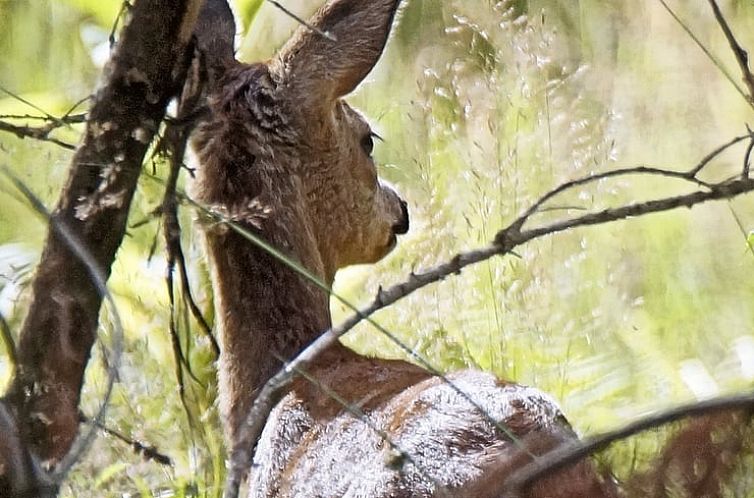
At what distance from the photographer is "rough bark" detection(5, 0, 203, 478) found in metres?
1.51

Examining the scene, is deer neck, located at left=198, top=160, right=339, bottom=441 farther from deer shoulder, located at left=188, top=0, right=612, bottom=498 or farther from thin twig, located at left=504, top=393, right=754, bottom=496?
thin twig, located at left=504, top=393, right=754, bottom=496

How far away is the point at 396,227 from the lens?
2.57m

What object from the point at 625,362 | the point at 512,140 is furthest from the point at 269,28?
the point at 625,362

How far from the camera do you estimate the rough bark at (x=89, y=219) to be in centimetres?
151

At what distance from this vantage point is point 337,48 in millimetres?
2168

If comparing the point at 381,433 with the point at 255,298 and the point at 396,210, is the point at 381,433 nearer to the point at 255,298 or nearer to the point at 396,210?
the point at 255,298

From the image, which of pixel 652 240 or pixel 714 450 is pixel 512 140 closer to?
pixel 652 240

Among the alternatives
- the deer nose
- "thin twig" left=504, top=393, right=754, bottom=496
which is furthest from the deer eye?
"thin twig" left=504, top=393, right=754, bottom=496

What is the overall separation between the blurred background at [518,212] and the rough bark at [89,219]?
64 cm

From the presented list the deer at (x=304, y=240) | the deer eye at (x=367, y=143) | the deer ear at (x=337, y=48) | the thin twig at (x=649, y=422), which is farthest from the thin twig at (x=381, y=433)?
the deer eye at (x=367, y=143)

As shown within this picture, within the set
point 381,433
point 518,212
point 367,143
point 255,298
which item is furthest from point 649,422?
point 518,212

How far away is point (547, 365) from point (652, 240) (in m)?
0.87

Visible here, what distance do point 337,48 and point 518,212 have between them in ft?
3.16

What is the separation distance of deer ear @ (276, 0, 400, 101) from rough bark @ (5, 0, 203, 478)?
61cm
